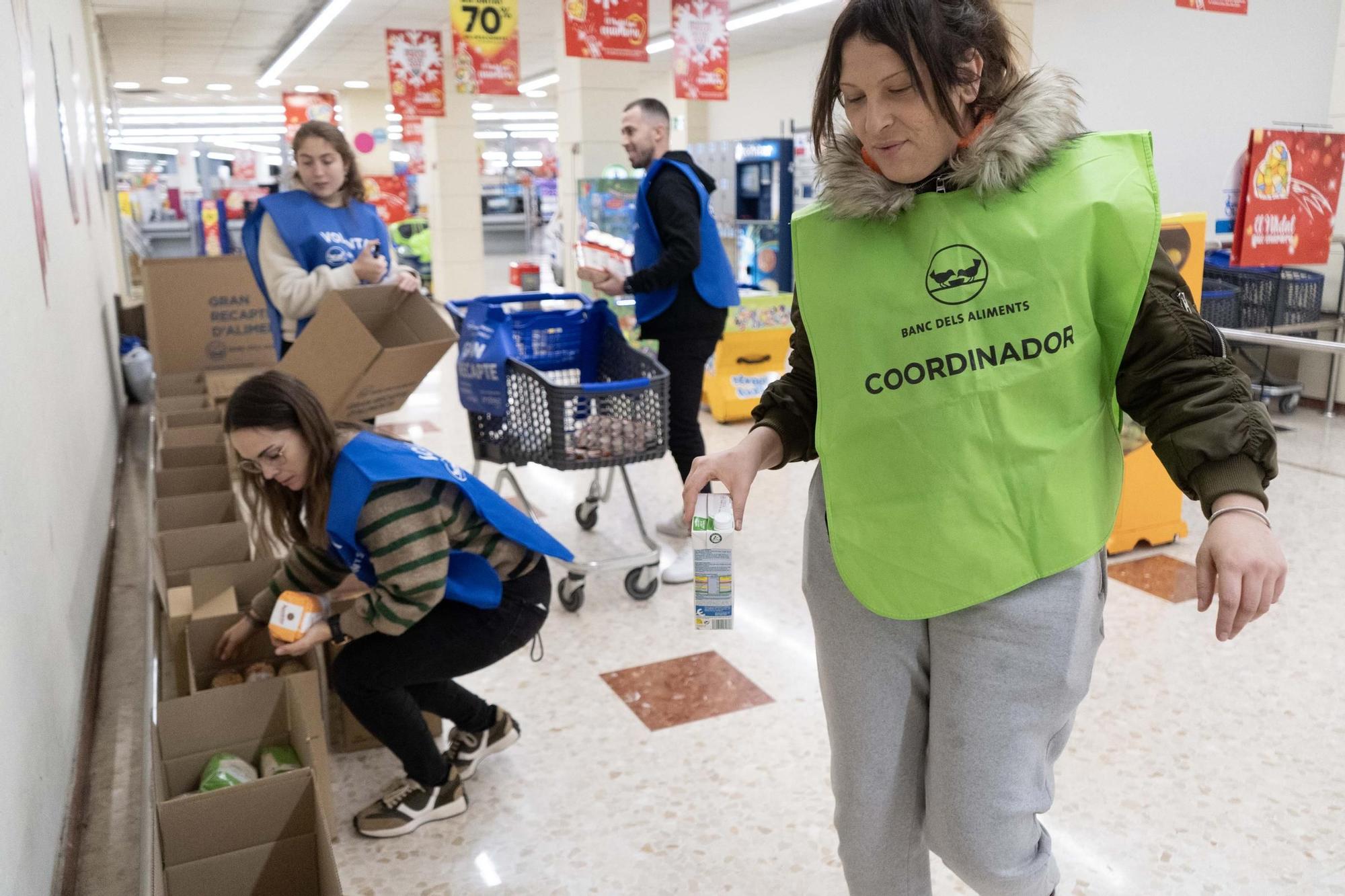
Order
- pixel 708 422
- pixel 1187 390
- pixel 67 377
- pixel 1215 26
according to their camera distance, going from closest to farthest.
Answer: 1. pixel 1187 390
2. pixel 67 377
3. pixel 708 422
4. pixel 1215 26

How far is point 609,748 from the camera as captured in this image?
266 cm

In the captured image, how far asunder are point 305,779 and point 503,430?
73.2 inches

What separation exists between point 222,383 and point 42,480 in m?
2.42

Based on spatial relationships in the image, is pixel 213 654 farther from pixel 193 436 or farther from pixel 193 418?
pixel 193 418

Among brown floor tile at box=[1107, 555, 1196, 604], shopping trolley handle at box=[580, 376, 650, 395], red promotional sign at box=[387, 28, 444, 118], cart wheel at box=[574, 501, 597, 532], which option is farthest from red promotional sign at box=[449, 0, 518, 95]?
brown floor tile at box=[1107, 555, 1196, 604]

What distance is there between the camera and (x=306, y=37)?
514 inches

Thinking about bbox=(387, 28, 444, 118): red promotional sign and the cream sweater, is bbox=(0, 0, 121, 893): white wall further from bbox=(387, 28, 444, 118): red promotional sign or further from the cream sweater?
bbox=(387, 28, 444, 118): red promotional sign

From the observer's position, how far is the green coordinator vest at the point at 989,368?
48.4 inches

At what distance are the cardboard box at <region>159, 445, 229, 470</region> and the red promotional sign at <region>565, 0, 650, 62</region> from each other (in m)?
4.23

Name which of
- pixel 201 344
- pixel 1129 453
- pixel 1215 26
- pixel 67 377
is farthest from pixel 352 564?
pixel 1215 26

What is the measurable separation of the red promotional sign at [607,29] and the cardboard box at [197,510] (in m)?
4.74

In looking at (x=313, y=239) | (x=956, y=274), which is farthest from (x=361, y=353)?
(x=956, y=274)

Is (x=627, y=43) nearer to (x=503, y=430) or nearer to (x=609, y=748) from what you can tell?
(x=503, y=430)

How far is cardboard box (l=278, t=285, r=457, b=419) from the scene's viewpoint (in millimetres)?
3025
